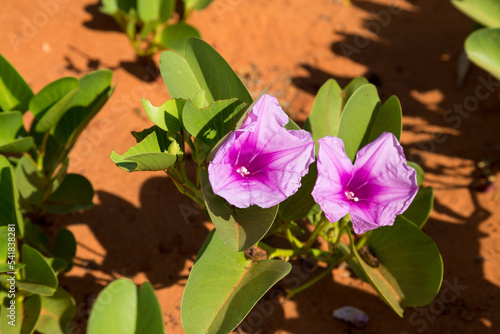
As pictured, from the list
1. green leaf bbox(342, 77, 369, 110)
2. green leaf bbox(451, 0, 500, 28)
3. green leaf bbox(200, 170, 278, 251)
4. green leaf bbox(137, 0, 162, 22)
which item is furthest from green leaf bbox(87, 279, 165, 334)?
green leaf bbox(451, 0, 500, 28)

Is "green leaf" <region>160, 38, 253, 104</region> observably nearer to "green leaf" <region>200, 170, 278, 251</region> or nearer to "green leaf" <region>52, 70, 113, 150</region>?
"green leaf" <region>200, 170, 278, 251</region>

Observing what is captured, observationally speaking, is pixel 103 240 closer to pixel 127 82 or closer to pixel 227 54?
pixel 127 82

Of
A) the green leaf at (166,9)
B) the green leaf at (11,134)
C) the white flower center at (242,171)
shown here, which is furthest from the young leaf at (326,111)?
the green leaf at (166,9)

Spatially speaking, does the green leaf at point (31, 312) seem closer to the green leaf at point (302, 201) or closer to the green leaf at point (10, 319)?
the green leaf at point (10, 319)

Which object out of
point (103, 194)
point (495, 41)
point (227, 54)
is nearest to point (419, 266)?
point (495, 41)

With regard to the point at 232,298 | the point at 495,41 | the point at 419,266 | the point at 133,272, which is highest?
the point at 495,41

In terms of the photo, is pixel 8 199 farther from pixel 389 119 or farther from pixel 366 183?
pixel 389 119
